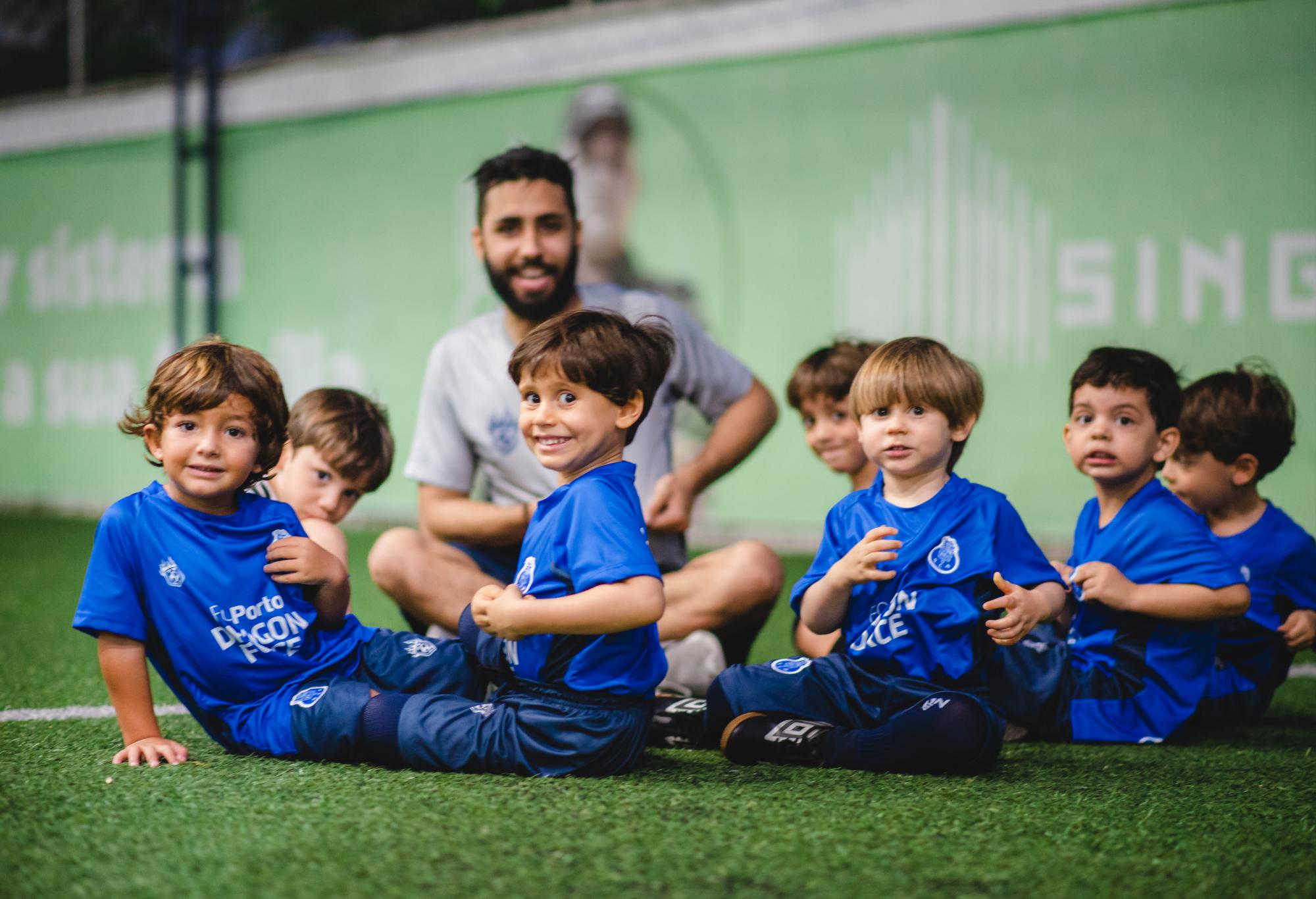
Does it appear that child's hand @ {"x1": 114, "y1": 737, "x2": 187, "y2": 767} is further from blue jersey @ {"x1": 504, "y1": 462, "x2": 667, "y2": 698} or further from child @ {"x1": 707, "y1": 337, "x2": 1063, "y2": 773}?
child @ {"x1": 707, "y1": 337, "x2": 1063, "y2": 773}

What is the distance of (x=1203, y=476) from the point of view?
8.55 ft

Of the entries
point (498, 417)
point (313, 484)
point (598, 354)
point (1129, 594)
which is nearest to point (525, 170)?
point (498, 417)

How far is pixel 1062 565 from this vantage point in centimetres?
245

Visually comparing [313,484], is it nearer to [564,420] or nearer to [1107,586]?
[564,420]

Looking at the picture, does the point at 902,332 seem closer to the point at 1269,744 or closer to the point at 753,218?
the point at 753,218

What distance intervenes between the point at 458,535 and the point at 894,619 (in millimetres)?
1082

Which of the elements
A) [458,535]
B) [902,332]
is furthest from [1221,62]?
[458,535]

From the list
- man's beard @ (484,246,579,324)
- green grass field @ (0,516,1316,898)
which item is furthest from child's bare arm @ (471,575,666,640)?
man's beard @ (484,246,579,324)

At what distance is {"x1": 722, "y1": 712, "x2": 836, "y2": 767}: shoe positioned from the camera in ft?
6.50

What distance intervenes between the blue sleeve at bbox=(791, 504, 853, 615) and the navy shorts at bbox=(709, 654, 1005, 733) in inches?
4.3

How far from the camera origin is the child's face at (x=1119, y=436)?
2344 mm

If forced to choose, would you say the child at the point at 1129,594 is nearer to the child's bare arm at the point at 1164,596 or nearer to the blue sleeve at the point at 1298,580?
the child's bare arm at the point at 1164,596

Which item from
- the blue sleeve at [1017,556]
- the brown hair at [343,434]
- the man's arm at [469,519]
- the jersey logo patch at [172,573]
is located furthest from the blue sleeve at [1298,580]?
the jersey logo patch at [172,573]

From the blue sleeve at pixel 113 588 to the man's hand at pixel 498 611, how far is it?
508mm
